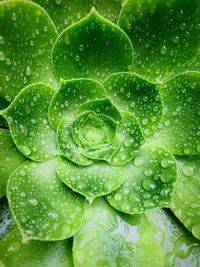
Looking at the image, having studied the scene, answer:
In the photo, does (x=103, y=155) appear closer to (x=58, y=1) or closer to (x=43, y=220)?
(x=43, y=220)

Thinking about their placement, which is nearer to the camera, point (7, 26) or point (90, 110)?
point (7, 26)

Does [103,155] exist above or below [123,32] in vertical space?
below

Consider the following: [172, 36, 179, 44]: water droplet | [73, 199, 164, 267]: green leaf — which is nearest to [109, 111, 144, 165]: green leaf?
[73, 199, 164, 267]: green leaf

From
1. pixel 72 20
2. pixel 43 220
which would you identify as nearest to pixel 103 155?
pixel 43 220

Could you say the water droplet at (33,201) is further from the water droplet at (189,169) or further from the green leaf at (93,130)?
the water droplet at (189,169)

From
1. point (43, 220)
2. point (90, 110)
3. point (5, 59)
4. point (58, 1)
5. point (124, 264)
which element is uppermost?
→ point (58, 1)

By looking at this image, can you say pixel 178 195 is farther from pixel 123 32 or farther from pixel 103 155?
pixel 123 32
